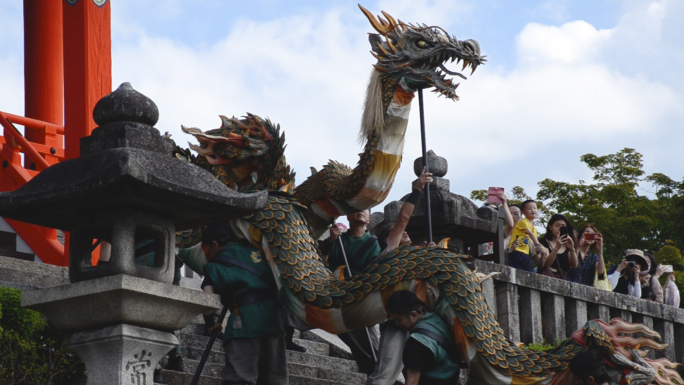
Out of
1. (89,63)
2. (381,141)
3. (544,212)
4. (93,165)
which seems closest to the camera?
(93,165)

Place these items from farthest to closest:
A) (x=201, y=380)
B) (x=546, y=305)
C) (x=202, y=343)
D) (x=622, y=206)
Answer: (x=622, y=206) → (x=546, y=305) → (x=202, y=343) → (x=201, y=380)

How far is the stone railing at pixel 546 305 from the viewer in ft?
41.3

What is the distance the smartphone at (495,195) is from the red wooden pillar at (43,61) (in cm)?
534

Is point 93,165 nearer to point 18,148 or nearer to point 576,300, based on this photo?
point 18,148

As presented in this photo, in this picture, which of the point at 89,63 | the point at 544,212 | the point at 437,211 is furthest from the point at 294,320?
the point at 544,212

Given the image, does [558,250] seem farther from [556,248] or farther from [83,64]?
[83,64]

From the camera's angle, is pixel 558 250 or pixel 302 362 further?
pixel 558 250

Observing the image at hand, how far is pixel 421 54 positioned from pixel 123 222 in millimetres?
3337

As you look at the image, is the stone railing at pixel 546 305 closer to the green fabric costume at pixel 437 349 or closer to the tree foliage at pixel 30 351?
the green fabric costume at pixel 437 349

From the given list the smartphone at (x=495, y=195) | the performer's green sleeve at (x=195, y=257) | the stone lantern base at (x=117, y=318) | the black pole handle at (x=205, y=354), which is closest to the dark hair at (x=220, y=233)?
the performer's green sleeve at (x=195, y=257)

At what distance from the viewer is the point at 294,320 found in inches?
339

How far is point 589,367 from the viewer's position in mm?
8039

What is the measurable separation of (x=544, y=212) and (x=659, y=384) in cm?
1669

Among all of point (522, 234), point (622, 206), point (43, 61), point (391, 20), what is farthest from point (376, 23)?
point (622, 206)
